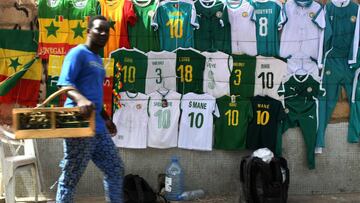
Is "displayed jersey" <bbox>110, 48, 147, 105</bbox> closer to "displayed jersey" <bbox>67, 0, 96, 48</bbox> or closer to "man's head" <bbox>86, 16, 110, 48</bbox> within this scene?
"displayed jersey" <bbox>67, 0, 96, 48</bbox>

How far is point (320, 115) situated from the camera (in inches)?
229

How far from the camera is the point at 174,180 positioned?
5.67m

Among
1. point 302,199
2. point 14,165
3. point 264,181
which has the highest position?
point 14,165

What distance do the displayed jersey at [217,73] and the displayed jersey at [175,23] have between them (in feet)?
0.96

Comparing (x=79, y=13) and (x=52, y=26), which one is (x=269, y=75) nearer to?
(x=79, y=13)

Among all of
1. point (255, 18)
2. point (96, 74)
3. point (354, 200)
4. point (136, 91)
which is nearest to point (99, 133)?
point (96, 74)

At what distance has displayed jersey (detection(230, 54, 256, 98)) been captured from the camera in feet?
18.8

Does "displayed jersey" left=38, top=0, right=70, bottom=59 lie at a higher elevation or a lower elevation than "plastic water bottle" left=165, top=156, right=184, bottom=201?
higher

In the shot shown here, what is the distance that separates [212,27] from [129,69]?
41.2 inches

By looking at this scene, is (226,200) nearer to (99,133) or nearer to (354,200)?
(354,200)

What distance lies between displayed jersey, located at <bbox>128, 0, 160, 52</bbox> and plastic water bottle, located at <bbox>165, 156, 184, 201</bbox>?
4.34 feet

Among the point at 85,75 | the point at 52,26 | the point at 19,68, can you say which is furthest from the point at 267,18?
the point at 19,68

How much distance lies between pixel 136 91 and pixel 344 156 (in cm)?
254

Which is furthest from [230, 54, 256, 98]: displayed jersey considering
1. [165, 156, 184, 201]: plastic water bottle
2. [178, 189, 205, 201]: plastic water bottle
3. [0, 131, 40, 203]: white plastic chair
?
[0, 131, 40, 203]: white plastic chair
